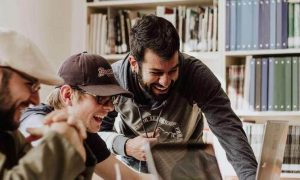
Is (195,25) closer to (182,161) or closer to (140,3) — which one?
(140,3)

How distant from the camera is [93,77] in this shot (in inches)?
58.2

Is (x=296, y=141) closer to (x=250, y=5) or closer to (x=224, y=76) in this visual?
(x=224, y=76)

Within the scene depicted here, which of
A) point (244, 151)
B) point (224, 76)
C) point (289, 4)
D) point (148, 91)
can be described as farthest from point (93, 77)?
point (289, 4)

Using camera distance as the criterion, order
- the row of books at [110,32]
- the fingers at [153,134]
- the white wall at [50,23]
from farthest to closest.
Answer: the row of books at [110,32]
the white wall at [50,23]
the fingers at [153,134]

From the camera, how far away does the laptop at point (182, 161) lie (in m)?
1.13

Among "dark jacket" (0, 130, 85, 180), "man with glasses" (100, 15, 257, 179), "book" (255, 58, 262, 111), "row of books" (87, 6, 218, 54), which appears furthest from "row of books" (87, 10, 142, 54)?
"dark jacket" (0, 130, 85, 180)

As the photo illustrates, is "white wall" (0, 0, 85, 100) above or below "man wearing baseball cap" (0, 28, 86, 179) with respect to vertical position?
above

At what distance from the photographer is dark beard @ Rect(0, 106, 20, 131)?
0.85 metres

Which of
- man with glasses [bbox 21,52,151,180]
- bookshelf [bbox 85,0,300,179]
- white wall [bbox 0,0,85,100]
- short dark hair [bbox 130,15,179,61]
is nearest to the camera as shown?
man with glasses [bbox 21,52,151,180]

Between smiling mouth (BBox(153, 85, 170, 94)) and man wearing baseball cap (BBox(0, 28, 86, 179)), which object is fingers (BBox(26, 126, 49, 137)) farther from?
smiling mouth (BBox(153, 85, 170, 94))

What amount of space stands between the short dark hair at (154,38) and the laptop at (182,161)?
0.62m

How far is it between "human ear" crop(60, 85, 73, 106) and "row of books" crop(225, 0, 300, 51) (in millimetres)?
1810

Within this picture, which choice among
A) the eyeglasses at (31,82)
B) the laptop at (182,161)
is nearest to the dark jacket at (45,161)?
the eyeglasses at (31,82)

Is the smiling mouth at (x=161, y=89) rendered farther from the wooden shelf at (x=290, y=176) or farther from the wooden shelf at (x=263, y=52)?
the wooden shelf at (x=290, y=176)
